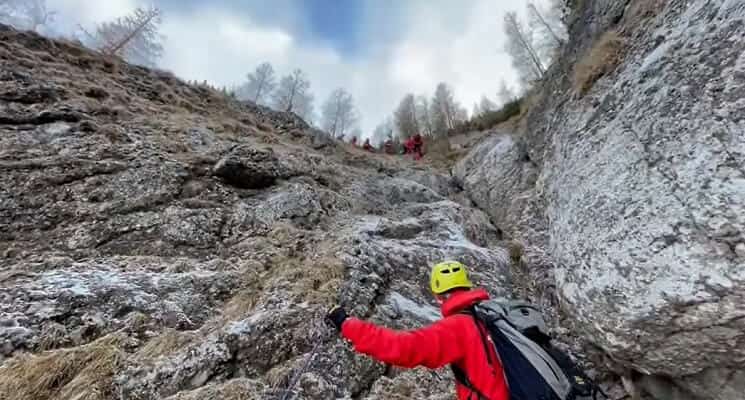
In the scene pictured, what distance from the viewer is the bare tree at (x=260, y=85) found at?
44.5 meters

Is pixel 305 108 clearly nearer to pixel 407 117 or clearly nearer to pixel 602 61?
pixel 407 117

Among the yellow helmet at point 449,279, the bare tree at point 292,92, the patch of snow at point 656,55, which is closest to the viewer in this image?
the yellow helmet at point 449,279

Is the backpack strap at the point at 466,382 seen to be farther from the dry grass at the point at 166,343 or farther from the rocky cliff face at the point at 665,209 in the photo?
the dry grass at the point at 166,343

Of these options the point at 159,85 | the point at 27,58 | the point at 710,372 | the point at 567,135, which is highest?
the point at 159,85

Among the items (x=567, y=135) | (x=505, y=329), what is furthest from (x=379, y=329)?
(x=567, y=135)

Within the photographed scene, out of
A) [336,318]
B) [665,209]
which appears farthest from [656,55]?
[336,318]

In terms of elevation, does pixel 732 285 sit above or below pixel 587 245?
below

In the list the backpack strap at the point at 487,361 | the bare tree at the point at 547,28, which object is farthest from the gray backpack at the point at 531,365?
the bare tree at the point at 547,28

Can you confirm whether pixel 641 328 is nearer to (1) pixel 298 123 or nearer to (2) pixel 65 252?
(2) pixel 65 252

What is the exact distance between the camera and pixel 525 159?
1460 cm

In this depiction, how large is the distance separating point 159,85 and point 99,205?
11270 mm

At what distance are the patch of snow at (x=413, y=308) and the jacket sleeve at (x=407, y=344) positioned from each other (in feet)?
9.85

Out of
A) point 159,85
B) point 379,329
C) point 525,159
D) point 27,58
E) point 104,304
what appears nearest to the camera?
point 379,329

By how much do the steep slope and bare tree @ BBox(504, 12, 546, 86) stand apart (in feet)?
91.3
